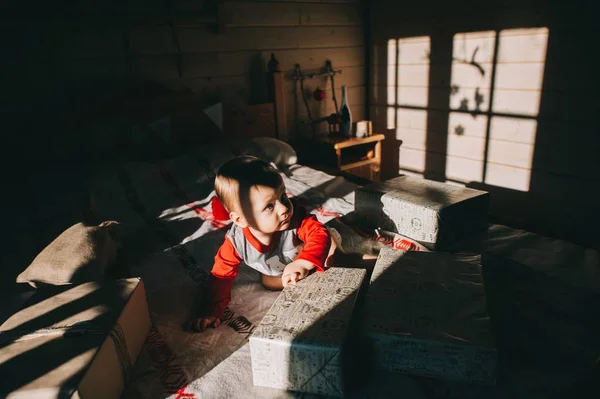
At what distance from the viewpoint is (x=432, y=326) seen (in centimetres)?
87

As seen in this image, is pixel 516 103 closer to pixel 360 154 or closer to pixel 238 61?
pixel 360 154

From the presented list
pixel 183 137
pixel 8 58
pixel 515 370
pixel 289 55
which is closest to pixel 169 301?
pixel 515 370

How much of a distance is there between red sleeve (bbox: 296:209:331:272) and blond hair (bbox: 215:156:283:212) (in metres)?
0.22

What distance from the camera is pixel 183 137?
110 inches

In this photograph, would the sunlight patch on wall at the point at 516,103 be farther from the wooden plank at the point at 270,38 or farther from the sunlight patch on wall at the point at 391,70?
the wooden plank at the point at 270,38

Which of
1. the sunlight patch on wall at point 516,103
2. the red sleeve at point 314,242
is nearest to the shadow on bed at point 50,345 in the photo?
the red sleeve at point 314,242

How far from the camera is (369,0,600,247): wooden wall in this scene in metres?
2.46

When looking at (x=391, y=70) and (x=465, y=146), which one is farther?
(x=391, y=70)

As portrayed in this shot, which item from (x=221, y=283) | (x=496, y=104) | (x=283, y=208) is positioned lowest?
(x=221, y=283)

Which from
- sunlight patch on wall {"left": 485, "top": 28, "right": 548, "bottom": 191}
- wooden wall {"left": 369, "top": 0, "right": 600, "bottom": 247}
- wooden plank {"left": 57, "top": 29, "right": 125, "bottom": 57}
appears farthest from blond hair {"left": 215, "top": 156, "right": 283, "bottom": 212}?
sunlight patch on wall {"left": 485, "top": 28, "right": 548, "bottom": 191}

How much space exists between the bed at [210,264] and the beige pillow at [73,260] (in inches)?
6.4

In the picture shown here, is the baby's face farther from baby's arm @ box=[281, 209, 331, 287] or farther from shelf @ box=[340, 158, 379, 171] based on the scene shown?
shelf @ box=[340, 158, 379, 171]

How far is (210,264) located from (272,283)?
1.17 feet

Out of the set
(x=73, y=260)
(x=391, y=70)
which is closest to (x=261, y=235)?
(x=73, y=260)
